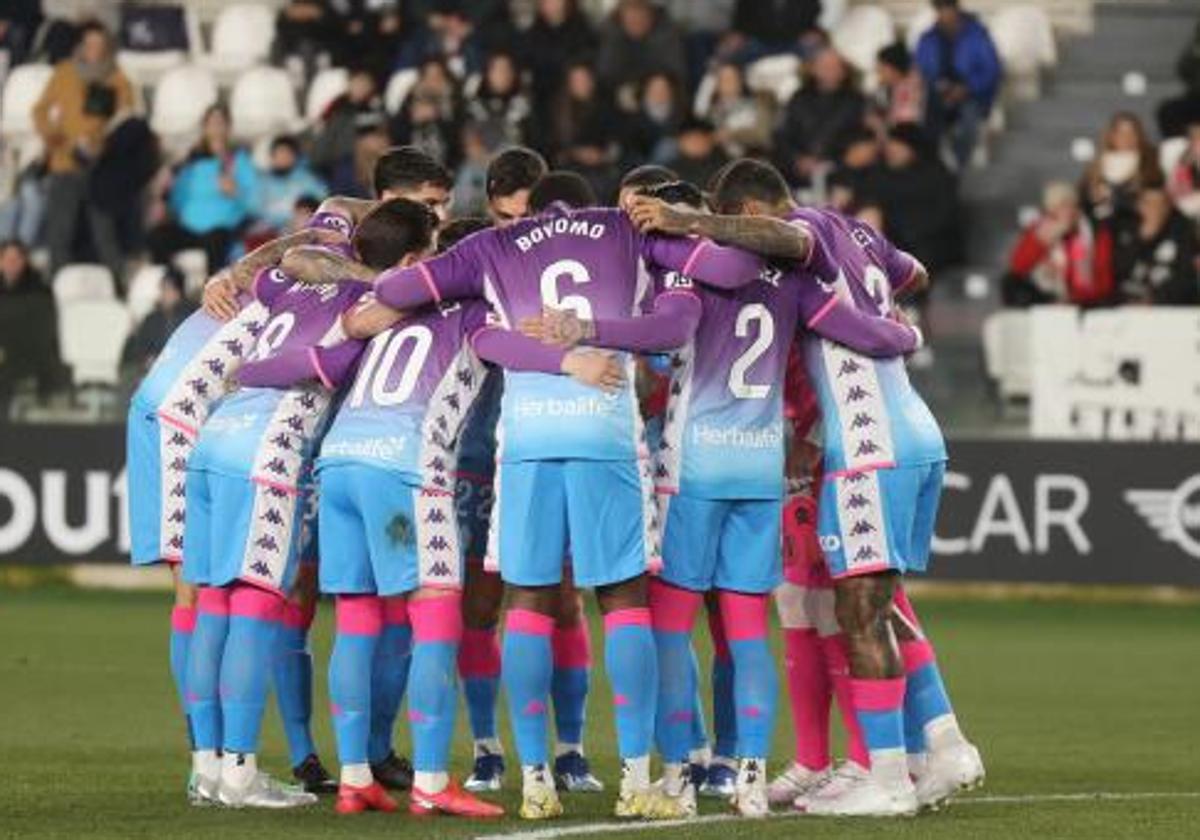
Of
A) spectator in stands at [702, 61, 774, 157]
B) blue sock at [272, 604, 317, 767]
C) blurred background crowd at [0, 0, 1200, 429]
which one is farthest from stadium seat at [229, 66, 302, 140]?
blue sock at [272, 604, 317, 767]

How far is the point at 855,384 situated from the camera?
12375mm

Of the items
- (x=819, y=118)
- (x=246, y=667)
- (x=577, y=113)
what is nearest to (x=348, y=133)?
(x=577, y=113)

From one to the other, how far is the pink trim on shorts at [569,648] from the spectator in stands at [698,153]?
1110cm

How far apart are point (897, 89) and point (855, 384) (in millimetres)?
13258

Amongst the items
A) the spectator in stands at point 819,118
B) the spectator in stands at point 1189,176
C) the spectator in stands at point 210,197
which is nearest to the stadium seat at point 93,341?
the spectator in stands at point 210,197

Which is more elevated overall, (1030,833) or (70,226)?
(70,226)

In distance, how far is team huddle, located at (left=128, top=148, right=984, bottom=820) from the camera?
470 inches

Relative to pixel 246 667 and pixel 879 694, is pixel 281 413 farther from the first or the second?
pixel 879 694

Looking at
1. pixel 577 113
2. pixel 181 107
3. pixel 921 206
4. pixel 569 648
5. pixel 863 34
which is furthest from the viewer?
pixel 181 107

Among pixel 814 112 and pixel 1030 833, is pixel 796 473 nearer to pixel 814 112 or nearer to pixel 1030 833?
pixel 1030 833

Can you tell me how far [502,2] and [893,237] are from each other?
461cm

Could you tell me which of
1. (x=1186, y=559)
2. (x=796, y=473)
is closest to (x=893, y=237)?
(x=1186, y=559)

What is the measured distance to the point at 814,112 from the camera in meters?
25.2

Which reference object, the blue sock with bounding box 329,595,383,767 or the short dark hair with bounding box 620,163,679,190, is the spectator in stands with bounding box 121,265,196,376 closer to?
the short dark hair with bounding box 620,163,679,190
